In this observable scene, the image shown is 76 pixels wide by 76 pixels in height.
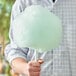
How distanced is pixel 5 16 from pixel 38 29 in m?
1.04

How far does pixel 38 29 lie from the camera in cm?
97

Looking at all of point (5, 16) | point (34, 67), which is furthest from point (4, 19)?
point (34, 67)

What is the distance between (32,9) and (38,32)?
0.09 m

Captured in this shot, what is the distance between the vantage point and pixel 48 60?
1.25 metres

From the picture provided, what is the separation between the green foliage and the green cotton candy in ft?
3.22

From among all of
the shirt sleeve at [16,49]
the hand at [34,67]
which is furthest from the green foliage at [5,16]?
the hand at [34,67]

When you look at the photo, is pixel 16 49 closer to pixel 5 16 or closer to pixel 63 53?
pixel 63 53

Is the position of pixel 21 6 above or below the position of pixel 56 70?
above

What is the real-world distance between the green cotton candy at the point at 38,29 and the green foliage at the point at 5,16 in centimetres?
98

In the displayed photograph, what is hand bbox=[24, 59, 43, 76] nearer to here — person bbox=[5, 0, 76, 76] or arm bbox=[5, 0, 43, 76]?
arm bbox=[5, 0, 43, 76]

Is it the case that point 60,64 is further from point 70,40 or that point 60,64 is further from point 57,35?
point 57,35

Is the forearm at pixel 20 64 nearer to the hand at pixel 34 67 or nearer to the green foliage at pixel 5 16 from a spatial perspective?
the hand at pixel 34 67

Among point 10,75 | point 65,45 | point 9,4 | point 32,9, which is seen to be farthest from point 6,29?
point 32,9

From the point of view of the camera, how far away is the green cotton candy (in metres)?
0.97
